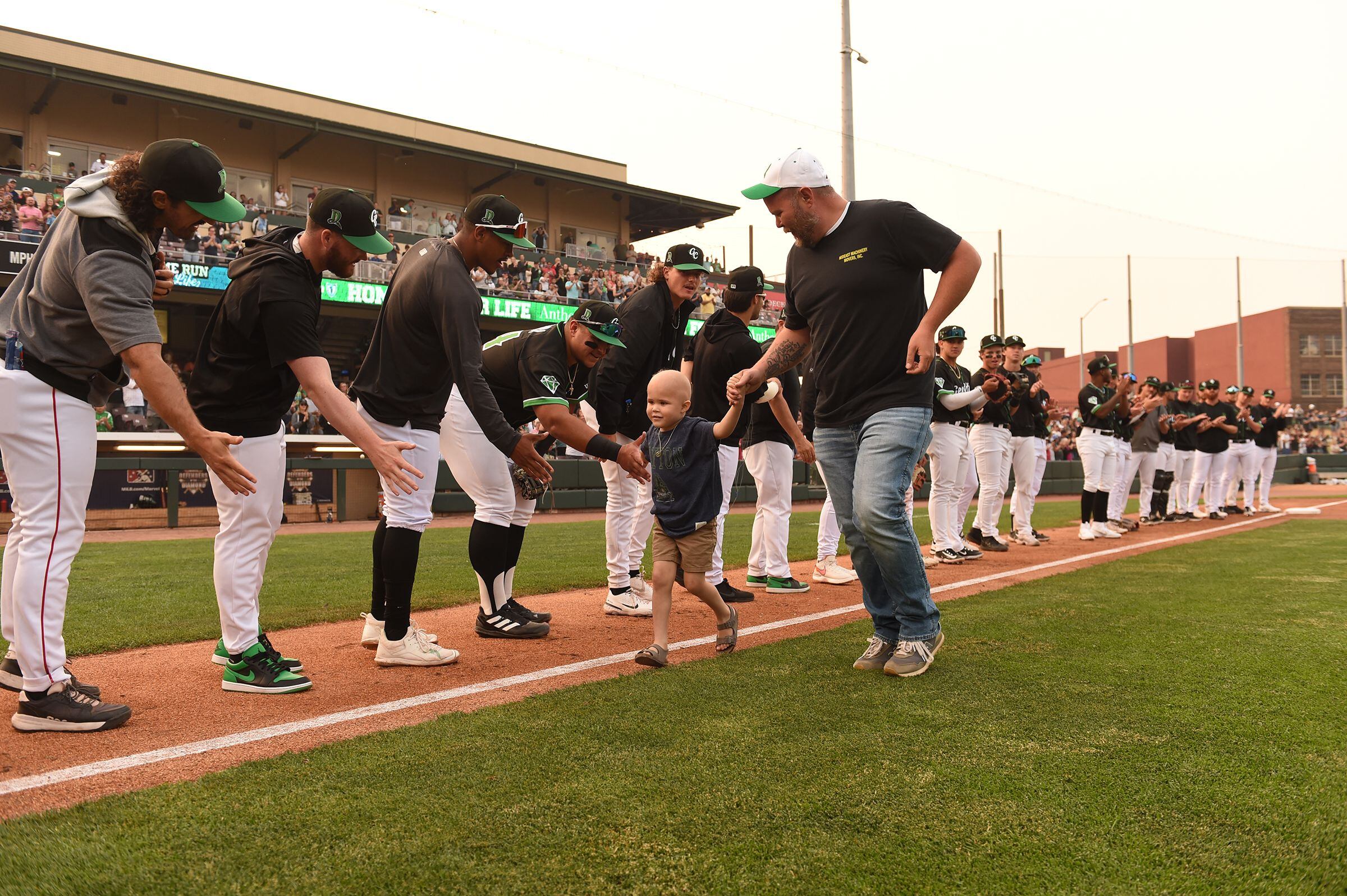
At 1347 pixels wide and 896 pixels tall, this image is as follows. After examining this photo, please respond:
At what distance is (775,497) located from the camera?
7434 mm

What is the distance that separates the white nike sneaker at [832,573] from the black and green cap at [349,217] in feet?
16.1

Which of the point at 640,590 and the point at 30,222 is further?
the point at 30,222

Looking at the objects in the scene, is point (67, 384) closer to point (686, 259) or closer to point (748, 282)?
point (686, 259)

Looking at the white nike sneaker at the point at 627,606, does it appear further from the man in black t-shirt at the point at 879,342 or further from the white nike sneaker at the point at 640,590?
the man in black t-shirt at the point at 879,342

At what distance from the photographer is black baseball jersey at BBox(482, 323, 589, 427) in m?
4.78

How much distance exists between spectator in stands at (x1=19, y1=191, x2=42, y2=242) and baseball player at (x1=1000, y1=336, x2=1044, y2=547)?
18759 mm

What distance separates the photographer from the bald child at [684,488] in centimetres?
465

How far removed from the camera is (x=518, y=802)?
8.38 feet

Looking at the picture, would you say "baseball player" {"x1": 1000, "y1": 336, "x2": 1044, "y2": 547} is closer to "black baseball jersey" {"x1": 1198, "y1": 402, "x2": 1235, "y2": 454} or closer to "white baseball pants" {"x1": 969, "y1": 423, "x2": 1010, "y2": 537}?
"white baseball pants" {"x1": 969, "y1": 423, "x2": 1010, "y2": 537}

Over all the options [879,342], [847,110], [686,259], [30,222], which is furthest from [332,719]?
[30,222]

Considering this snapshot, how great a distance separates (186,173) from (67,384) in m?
0.87

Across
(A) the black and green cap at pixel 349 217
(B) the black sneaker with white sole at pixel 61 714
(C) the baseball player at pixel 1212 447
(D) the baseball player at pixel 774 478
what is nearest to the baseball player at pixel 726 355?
(D) the baseball player at pixel 774 478

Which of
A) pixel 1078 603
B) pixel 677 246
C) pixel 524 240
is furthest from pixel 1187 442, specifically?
pixel 524 240

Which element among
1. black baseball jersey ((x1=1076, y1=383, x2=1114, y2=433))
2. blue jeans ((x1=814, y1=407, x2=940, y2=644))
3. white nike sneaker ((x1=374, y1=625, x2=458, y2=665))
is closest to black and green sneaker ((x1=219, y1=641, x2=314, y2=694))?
white nike sneaker ((x1=374, y1=625, x2=458, y2=665))
